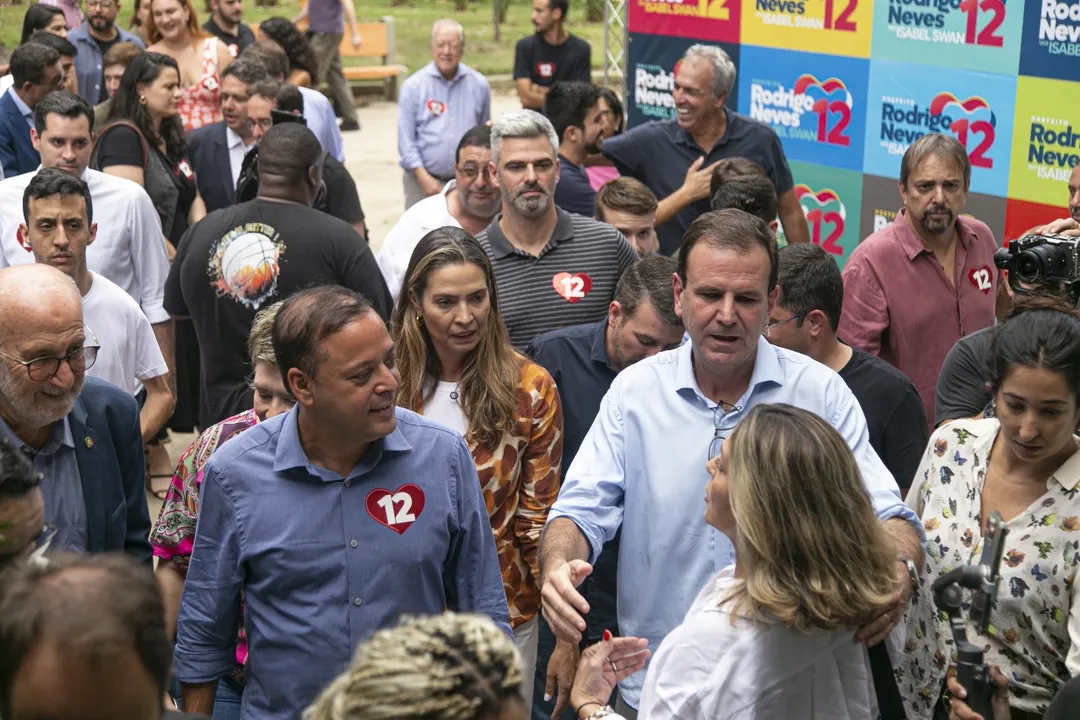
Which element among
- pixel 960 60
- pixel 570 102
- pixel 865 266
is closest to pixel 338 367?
pixel 865 266

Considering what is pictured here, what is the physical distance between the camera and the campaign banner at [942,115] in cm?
Result: 768

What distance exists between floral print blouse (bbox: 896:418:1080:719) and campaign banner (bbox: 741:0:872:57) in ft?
17.8

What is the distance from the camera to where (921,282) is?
225 inches

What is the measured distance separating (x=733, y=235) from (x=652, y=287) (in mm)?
786

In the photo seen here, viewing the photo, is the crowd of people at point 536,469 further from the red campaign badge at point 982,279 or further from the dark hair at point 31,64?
the dark hair at point 31,64

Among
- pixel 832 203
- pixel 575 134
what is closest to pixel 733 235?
pixel 575 134

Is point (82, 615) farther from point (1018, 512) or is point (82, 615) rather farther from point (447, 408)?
point (1018, 512)

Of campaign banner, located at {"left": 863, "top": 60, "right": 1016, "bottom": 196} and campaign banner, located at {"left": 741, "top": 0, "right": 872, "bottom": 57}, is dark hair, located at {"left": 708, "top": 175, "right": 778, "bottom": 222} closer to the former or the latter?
campaign banner, located at {"left": 863, "top": 60, "right": 1016, "bottom": 196}

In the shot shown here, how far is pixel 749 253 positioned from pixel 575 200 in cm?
404

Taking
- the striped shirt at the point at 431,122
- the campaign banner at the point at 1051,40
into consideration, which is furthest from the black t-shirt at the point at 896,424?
the striped shirt at the point at 431,122

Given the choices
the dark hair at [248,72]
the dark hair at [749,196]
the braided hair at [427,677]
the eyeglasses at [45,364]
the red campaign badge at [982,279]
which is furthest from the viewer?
the dark hair at [248,72]

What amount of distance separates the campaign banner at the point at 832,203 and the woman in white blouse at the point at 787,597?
19.4 feet

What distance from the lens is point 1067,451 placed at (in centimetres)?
342

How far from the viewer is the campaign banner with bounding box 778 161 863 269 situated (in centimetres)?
860
